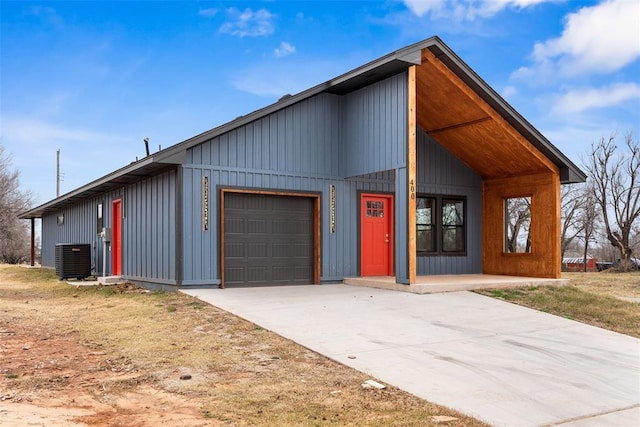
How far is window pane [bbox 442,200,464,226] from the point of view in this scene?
15.5 metres

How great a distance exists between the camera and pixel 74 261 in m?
16.9

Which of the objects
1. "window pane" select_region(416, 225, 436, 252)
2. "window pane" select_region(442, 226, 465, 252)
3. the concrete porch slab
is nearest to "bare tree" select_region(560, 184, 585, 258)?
"window pane" select_region(442, 226, 465, 252)

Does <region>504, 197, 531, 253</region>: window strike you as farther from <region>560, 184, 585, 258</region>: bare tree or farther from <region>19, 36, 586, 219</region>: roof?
<region>19, 36, 586, 219</region>: roof

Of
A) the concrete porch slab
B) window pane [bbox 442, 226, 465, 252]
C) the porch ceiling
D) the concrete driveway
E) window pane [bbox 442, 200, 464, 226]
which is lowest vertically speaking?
the concrete driveway

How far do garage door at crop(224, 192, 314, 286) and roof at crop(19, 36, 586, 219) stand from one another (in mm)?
1569

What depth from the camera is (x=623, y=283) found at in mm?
16938

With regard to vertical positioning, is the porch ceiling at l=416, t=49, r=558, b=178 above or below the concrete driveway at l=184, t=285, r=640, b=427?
above

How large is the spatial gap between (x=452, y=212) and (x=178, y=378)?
1135 cm

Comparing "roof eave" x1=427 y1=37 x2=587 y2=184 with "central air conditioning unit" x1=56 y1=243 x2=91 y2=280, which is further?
"central air conditioning unit" x1=56 y1=243 x2=91 y2=280

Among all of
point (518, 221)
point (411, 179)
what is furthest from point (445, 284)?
point (518, 221)

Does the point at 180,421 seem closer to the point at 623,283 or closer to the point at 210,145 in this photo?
the point at 210,145

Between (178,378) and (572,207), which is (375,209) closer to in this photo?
(178,378)

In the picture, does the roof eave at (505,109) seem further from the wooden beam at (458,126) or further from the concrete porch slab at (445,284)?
the concrete porch slab at (445,284)

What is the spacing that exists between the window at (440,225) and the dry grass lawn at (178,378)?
7.38 metres
